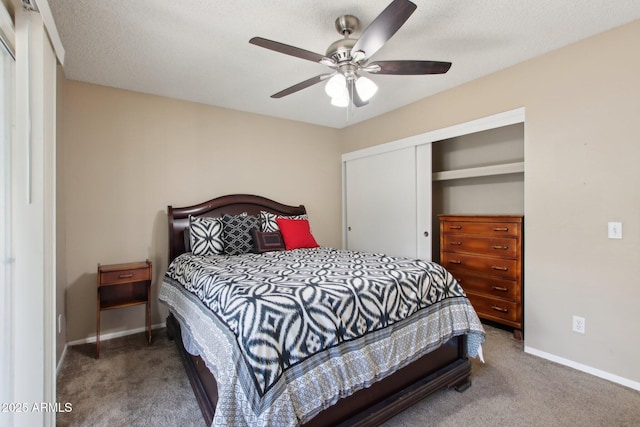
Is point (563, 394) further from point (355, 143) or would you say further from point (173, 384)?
point (355, 143)

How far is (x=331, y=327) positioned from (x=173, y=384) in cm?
140

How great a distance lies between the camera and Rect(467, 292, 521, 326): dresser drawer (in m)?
2.74

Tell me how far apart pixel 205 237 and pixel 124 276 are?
727 mm

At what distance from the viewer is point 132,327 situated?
119 inches

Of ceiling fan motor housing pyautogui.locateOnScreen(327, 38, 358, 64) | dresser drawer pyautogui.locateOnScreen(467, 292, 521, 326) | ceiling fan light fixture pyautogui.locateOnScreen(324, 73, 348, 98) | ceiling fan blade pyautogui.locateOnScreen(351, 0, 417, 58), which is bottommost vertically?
dresser drawer pyautogui.locateOnScreen(467, 292, 521, 326)

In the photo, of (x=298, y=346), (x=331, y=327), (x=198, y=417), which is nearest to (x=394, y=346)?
(x=331, y=327)

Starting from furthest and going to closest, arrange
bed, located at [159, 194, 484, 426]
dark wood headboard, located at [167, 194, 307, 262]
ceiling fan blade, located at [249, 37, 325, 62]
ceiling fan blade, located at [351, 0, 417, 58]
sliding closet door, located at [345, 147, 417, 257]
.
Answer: sliding closet door, located at [345, 147, 417, 257]
dark wood headboard, located at [167, 194, 307, 262]
ceiling fan blade, located at [249, 37, 325, 62]
ceiling fan blade, located at [351, 0, 417, 58]
bed, located at [159, 194, 484, 426]

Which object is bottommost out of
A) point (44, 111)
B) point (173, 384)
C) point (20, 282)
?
point (173, 384)

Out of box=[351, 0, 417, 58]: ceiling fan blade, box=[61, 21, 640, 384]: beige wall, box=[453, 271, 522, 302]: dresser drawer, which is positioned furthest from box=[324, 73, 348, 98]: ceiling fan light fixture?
box=[453, 271, 522, 302]: dresser drawer

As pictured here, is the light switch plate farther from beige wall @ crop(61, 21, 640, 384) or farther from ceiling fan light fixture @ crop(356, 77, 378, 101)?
ceiling fan light fixture @ crop(356, 77, 378, 101)

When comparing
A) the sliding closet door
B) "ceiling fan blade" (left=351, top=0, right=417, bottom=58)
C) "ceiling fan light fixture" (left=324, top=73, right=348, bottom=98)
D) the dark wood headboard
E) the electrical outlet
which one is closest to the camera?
"ceiling fan blade" (left=351, top=0, right=417, bottom=58)

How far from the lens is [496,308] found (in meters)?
2.87

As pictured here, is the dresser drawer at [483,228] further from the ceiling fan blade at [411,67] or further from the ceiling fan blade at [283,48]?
Result: the ceiling fan blade at [283,48]

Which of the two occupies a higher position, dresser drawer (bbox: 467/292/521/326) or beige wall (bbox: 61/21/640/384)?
beige wall (bbox: 61/21/640/384)
